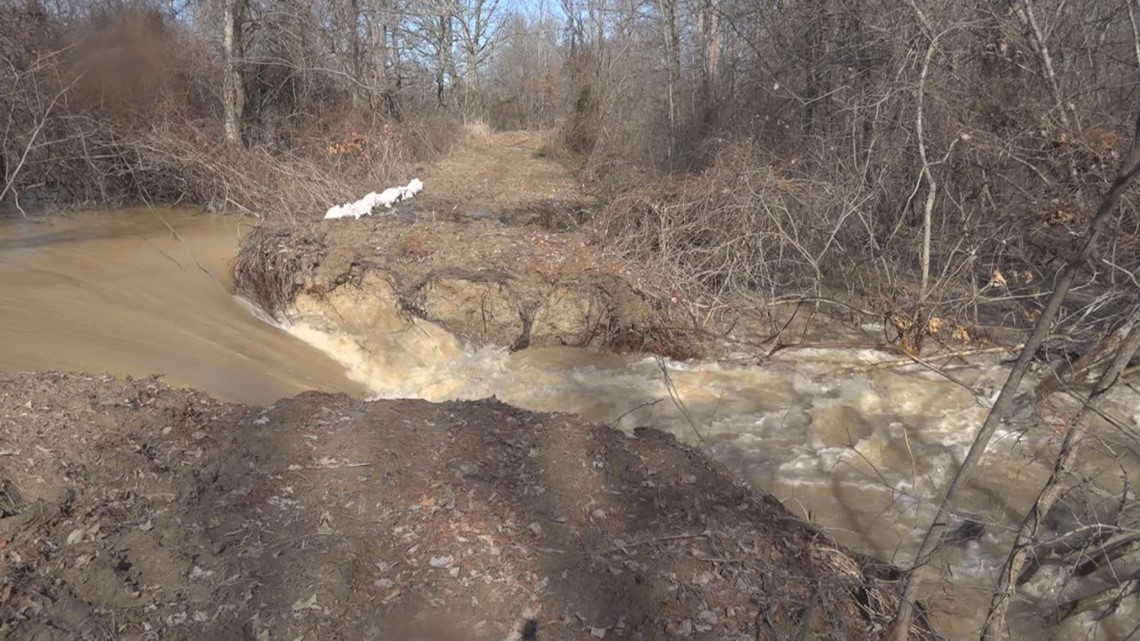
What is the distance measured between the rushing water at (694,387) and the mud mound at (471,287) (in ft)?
0.76

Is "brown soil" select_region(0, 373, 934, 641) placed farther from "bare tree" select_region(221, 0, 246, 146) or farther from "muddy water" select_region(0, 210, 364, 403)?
"bare tree" select_region(221, 0, 246, 146)

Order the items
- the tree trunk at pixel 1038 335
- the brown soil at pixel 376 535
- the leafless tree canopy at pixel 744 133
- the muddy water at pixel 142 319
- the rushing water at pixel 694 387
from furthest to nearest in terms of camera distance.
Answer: the leafless tree canopy at pixel 744 133
the muddy water at pixel 142 319
the rushing water at pixel 694 387
the brown soil at pixel 376 535
the tree trunk at pixel 1038 335

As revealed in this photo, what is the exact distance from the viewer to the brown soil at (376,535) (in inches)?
135

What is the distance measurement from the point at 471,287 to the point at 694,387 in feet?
9.13

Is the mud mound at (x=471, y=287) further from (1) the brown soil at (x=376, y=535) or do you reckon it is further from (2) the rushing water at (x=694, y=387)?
→ (1) the brown soil at (x=376, y=535)

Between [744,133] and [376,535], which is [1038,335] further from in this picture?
[744,133]

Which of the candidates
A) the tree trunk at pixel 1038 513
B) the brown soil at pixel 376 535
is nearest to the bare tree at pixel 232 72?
the brown soil at pixel 376 535

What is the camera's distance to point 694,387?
299 inches

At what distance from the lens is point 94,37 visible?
1412cm

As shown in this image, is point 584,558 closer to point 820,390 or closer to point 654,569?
point 654,569

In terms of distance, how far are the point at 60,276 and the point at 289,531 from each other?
23.1 ft

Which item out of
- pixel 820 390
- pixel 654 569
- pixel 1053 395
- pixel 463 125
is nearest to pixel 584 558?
pixel 654 569

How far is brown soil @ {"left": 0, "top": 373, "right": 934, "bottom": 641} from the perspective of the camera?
3.42 metres

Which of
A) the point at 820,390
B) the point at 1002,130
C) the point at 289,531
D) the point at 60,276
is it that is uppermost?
the point at 1002,130
